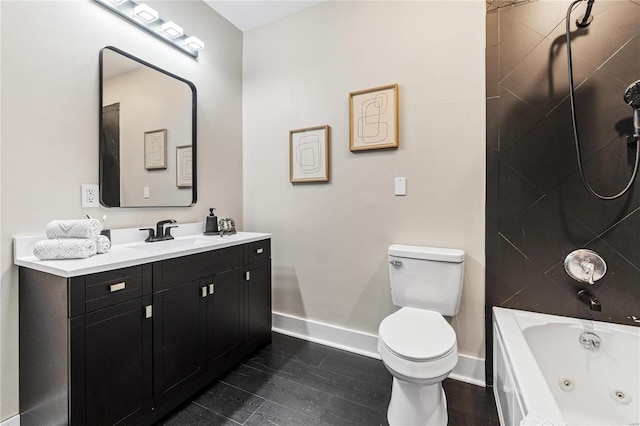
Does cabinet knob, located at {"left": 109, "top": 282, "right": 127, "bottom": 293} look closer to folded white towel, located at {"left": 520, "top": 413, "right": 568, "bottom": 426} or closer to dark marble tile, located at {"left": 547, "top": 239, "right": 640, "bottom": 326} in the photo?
folded white towel, located at {"left": 520, "top": 413, "right": 568, "bottom": 426}

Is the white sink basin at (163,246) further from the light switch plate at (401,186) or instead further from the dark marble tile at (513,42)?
the dark marble tile at (513,42)

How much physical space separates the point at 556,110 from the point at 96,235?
8.07 ft

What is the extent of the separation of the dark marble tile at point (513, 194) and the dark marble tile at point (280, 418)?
1.50 meters

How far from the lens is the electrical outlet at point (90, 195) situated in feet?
4.97

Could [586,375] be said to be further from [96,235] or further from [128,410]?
[96,235]

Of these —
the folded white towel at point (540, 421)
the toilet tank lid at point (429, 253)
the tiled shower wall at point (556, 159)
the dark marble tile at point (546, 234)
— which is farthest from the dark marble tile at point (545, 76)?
the folded white towel at point (540, 421)

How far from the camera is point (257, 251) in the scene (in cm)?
202

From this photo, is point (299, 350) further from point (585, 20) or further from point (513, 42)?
point (585, 20)

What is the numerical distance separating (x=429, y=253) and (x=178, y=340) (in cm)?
147

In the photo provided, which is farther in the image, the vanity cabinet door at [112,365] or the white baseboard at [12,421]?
the white baseboard at [12,421]

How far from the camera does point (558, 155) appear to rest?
1509mm

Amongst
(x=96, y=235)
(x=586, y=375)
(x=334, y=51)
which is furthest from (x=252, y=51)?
(x=586, y=375)

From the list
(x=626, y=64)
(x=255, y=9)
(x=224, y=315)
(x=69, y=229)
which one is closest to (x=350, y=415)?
(x=224, y=315)

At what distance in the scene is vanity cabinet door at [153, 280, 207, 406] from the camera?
53.6 inches
